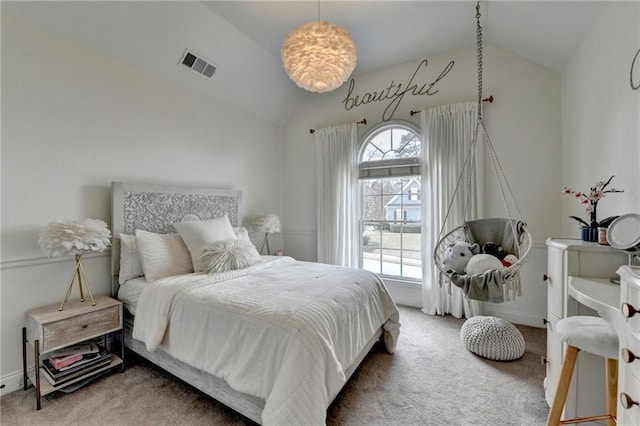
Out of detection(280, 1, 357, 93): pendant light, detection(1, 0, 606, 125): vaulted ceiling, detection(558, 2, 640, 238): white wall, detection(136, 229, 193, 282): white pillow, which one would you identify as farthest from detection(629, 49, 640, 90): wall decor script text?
detection(136, 229, 193, 282): white pillow

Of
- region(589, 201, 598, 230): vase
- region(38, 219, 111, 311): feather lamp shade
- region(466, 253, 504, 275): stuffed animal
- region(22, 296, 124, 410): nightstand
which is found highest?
region(589, 201, 598, 230): vase

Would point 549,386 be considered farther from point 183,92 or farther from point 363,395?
point 183,92

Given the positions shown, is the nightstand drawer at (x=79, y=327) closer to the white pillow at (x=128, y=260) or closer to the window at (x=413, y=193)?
the white pillow at (x=128, y=260)

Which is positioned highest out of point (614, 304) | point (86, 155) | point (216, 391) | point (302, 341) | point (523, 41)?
point (523, 41)

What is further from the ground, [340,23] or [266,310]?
[340,23]

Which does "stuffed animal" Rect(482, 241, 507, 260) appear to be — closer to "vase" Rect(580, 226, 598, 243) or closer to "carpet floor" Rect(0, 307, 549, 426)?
"vase" Rect(580, 226, 598, 243)

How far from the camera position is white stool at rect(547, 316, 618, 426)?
3.70 ft

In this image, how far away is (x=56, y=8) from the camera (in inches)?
78.5

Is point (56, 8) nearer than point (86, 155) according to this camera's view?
Yes

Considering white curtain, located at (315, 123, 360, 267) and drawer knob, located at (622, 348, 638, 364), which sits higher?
white curtain, located at (315, 123, 360, 267)

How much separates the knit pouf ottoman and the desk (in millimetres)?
1056

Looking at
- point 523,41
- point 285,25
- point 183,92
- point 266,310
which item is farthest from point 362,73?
point 266,310

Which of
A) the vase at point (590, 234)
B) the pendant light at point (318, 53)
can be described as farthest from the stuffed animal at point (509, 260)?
the pendant light at point (318, 53)

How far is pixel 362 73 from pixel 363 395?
374 centimetres
